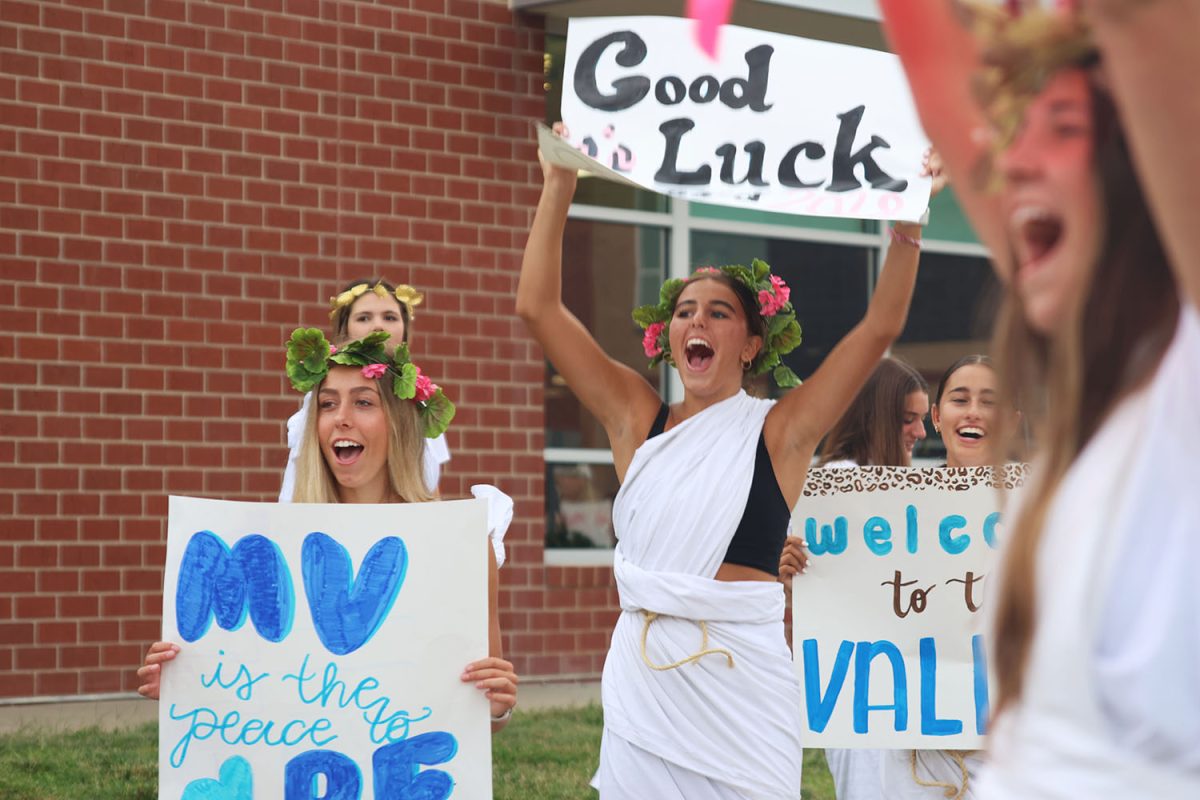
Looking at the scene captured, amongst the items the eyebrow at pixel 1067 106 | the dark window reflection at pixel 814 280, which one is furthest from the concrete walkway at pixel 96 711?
the eyebrow at pixel 1067 106

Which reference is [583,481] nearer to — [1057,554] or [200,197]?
[200,197]

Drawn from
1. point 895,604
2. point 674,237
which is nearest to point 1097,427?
point 895,604

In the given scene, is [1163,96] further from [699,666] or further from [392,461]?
[392,461]

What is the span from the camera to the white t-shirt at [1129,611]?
1138mm

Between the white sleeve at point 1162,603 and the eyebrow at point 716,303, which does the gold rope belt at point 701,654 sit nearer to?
the eyebrow at point 716,303

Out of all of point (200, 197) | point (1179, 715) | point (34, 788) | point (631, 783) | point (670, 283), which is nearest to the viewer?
point (1179, 715)

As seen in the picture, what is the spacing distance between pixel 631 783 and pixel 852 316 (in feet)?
27.7

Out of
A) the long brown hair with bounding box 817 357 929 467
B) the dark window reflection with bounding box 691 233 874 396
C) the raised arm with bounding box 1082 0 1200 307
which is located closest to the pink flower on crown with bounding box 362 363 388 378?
the long brown hair with bounding box 817 357 929 467

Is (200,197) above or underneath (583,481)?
above

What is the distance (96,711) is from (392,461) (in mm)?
5060

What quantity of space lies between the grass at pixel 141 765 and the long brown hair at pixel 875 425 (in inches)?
78.9

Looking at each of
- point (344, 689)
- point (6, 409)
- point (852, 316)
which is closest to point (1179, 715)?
point (344, 689)

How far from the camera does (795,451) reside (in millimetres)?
4223

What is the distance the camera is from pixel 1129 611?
1.15m
